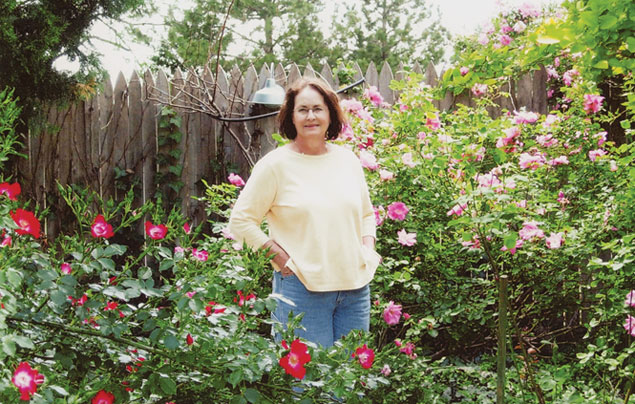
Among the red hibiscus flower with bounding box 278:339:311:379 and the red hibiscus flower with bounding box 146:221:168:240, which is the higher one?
the red hibiscus flower with bounding box 146:221:168:240

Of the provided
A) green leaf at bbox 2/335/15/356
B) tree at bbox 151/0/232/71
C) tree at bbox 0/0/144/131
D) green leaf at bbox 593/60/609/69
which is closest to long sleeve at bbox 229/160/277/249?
green leaf at bbox 593/60/609/69

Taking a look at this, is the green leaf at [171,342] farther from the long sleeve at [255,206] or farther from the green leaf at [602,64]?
the green leaf at [602,64]

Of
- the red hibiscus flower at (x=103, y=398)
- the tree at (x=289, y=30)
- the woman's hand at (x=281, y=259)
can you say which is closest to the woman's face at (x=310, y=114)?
the woman's hand at (x=281, y=259)

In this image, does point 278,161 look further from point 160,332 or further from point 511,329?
point 511,329

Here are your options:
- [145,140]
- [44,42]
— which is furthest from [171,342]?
[145,140]

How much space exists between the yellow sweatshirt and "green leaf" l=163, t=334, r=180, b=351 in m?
0.84

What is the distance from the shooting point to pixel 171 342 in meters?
1.45

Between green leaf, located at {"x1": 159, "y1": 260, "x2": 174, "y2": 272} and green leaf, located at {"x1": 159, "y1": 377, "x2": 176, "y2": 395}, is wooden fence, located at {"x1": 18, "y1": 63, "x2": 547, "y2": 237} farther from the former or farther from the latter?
green leaf, located at {"x1": 159, "y1": 377, "x2": 176, "y2": 395}

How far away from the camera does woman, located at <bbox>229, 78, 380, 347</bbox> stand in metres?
2.28

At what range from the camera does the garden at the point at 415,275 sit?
1.50 m

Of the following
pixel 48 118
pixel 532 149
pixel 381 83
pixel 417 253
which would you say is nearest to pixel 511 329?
pixel 417 253

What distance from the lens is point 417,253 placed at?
298 centimetres

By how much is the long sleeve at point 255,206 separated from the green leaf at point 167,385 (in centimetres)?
91

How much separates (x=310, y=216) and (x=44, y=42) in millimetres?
2534
